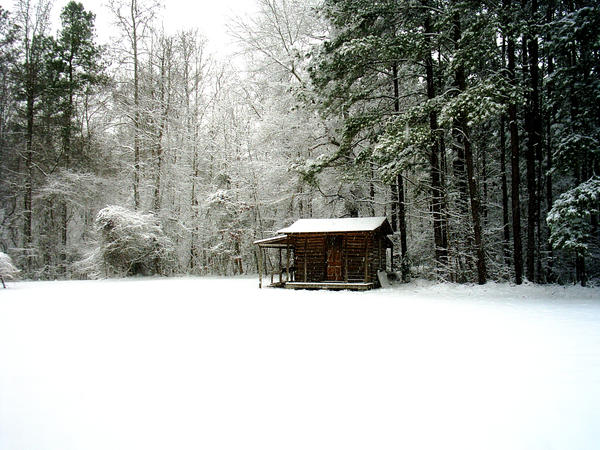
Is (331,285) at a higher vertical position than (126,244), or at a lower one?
lower

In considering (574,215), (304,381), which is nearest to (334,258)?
(574,215)

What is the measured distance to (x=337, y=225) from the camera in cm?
1616

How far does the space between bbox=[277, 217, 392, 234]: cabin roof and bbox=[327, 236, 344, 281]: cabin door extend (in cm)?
73

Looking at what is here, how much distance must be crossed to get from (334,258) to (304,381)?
12331mm

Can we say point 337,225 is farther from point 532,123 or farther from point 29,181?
point 29,181

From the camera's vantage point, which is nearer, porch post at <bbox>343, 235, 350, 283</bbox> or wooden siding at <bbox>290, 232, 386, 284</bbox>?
porch post at <bbox>343, 235, 350, 283</bbox>

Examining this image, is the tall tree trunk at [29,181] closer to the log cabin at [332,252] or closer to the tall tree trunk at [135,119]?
the tall tree trunk at [135,119]

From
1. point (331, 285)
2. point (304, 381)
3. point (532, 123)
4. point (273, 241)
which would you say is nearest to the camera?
point (304, 381)

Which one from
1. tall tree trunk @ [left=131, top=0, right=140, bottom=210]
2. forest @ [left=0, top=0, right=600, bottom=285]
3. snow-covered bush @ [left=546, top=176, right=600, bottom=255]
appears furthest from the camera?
tall tree trunk @ [left=131, top=0, right=140, bottom=210]

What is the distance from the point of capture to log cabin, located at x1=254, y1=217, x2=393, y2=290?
614 inches

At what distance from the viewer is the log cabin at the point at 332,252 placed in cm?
1560

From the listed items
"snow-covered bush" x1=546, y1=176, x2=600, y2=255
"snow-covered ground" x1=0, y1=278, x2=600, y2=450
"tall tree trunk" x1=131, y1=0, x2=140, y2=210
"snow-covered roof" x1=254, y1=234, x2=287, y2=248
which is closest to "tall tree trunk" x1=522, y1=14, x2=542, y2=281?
"snow-covered bush" x1=546, y1=176, x2=600, y2=255

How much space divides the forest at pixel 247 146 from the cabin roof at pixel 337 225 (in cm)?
185

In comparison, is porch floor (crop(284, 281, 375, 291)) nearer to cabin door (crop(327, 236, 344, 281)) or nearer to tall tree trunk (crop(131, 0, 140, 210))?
cabin door (crop(327, 236, 344, 281))
